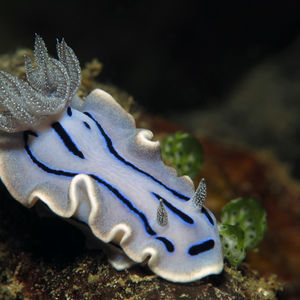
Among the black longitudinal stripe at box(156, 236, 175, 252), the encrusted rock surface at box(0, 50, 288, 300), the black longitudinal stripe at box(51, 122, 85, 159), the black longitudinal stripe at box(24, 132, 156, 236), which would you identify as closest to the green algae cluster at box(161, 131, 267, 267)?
the encrusted rock surface at box(0, 50, 288, 300)

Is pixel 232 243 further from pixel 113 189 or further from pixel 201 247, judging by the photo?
pixel 113 189

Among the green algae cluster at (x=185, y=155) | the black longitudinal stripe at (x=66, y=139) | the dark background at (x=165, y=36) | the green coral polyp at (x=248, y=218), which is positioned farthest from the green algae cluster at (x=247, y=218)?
the dark background at (x=165, y=36)

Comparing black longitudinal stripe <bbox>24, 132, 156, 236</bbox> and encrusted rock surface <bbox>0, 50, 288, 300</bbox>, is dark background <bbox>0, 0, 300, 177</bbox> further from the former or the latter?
black longitudinal stripe <bbox>24, 132, 156, 236</bbox>

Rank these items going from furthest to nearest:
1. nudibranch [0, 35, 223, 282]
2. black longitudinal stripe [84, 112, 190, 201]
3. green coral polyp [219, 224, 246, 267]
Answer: green coral polyp [219, 224, 246, 267]
black longitudinal stripe [84, 112, 190, 201]
nudibranch [0, 35, 223, 282]

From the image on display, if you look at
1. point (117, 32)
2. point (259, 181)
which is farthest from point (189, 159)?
point (117, 32)

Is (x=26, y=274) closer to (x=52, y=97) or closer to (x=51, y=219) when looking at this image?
(x=51, y=219)

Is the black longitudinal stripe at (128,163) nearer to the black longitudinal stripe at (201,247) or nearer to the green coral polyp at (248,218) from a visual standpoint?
the black longitudinal stripe at (201,247)
